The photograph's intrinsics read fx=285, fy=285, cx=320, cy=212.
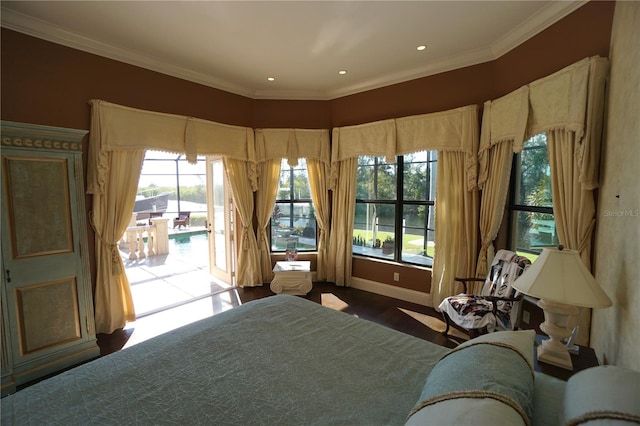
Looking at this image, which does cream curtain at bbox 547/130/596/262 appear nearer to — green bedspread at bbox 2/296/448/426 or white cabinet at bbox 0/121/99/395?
green bedspread at bbox 2/296/448/426

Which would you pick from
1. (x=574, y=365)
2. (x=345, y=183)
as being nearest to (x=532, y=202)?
(x=574, y=365)

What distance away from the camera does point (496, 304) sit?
2.54m

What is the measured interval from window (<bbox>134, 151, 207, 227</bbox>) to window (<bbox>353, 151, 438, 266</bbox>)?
624 cm

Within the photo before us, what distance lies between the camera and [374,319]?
11.1ft

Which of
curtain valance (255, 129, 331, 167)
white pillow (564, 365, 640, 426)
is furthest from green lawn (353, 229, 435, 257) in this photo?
white pillow (564, 365, 640, 426)

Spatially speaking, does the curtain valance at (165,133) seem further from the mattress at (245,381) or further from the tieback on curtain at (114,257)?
the mattress at (245,381)

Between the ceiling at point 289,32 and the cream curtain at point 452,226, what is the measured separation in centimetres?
120

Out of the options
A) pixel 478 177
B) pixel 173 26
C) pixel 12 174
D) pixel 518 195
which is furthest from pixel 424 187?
pixel 12 174

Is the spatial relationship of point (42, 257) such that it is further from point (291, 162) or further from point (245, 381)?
point (291, 162)

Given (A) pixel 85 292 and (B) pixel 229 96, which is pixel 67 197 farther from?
(B) pixel 229 96

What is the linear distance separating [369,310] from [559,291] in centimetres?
238

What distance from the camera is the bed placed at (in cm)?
107

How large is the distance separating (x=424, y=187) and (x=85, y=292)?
12.8ft

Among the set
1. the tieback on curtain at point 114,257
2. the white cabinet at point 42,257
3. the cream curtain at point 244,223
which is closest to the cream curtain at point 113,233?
the tieback on curtain at point 114,257
